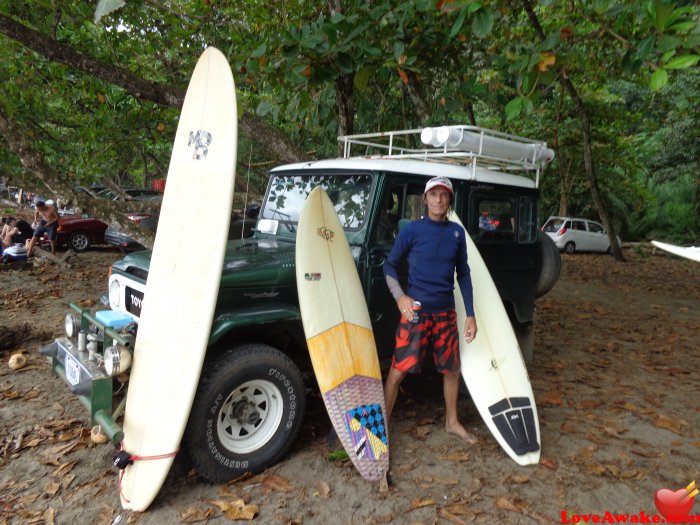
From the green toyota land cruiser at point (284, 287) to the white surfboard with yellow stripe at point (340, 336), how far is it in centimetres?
16

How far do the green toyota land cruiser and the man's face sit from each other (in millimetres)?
455

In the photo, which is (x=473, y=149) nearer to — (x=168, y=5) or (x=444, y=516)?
(x=444, y=516)

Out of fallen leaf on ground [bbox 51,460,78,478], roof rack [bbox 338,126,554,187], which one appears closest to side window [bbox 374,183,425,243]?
roof rack [bbox 338,126,554,187]

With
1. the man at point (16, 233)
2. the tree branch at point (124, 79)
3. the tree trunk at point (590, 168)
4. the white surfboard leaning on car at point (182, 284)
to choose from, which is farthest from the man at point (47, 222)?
the tree trunk at point (590, 168)

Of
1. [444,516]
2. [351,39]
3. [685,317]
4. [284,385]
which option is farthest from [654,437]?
[685,317]

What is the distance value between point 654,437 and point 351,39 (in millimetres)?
4182

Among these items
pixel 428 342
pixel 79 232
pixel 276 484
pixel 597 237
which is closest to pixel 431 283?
pixel 428 342

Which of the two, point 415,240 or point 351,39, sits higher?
point 351,39

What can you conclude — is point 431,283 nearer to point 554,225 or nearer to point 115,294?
point 115,294

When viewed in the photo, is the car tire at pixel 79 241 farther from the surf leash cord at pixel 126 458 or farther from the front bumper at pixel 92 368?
the surf leash cord at pixel 126 458

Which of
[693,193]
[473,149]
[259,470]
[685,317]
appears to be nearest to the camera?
[259,470]

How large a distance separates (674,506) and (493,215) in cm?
246

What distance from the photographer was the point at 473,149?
161 inches

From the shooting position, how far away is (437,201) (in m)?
3.31
